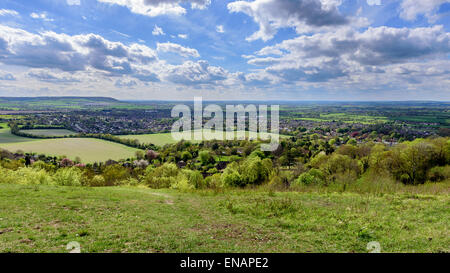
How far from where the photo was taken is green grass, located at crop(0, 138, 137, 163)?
75.2 metres

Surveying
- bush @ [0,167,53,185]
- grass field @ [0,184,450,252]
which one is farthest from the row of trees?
grass field @ [0,184,450,252]

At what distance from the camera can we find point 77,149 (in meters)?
82.5

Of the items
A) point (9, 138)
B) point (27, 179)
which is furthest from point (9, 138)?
point (27, 179)

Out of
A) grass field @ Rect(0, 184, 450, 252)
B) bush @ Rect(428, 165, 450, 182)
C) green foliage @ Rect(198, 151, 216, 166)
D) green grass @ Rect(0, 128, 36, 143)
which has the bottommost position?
green foliage @ Rect(198, 151, 216, 166)

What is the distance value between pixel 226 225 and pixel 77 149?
94276 millimetres

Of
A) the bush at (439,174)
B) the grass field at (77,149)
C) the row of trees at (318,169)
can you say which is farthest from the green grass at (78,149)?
the bush at (439,174)

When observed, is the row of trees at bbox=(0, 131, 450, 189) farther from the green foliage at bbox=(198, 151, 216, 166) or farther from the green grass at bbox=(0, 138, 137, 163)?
the green grass at bbox=(0, 138, 137, 163)

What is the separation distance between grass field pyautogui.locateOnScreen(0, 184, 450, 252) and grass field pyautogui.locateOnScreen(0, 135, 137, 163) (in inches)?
2805

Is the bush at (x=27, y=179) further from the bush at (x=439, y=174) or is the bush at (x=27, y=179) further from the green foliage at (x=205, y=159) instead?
the bush at (x=439, y=174)

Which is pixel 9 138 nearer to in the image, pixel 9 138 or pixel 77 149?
pixel 9 138

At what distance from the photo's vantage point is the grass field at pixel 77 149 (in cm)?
7531
